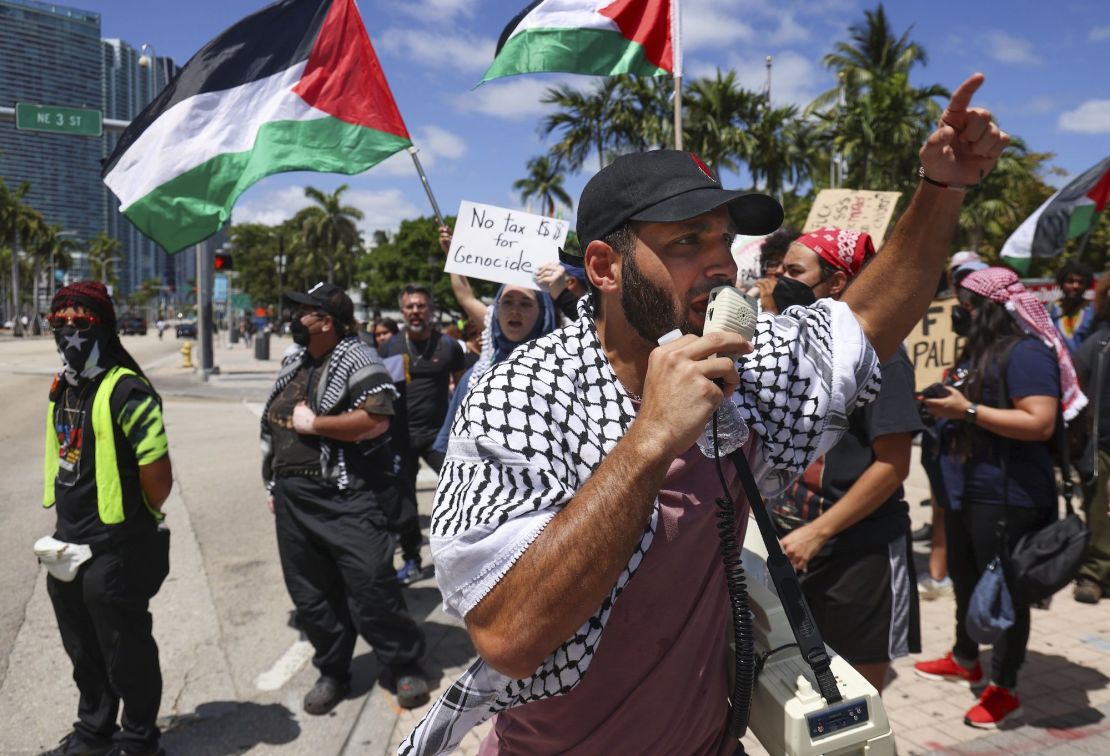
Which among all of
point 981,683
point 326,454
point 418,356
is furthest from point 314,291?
point 981,683

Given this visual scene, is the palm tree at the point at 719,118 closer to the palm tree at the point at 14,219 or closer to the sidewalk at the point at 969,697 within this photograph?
the sidewalk at the point at 969,697

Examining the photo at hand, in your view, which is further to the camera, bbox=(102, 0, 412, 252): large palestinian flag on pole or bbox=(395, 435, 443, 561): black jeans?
bbox=(395, 435, 443, 561): black jeans

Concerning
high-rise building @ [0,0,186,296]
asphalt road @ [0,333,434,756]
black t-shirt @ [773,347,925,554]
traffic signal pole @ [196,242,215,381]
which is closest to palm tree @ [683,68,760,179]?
traffic signal pole @ [196,242,215,381]

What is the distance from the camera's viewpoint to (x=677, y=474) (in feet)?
4.97

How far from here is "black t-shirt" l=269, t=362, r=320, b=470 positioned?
4.13 m

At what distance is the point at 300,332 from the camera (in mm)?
4191

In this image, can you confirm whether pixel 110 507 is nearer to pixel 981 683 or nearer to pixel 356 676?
pixel 356 676

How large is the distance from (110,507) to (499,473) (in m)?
2.69

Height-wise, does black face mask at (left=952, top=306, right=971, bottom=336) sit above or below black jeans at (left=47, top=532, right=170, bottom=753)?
above

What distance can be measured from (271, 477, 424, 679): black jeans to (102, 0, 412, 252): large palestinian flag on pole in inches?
57.3

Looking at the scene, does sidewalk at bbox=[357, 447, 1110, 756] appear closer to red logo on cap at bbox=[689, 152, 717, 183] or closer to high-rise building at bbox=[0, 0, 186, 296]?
red logo on cap at bbox=[689, 152, 717, 183]

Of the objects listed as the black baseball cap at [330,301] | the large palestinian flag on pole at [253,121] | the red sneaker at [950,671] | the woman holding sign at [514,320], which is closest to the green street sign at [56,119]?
the large palestinian flag on pole at [253,121]

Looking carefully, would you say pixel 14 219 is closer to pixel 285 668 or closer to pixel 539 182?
pixel 539 182

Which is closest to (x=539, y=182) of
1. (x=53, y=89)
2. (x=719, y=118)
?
(x=719, y=118)
